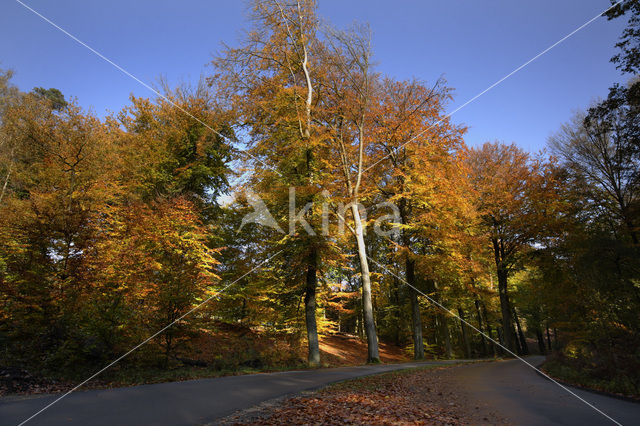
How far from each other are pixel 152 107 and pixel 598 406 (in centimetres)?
2729

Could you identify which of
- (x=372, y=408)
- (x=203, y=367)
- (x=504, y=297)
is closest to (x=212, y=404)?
(x=372, y=408)

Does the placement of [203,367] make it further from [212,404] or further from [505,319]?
[505,319]

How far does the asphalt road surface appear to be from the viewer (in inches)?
179

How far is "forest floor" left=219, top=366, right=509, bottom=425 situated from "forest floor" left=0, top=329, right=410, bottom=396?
4295mm

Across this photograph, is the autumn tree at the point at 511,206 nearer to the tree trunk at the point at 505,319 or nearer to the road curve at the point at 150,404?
the tree trunk at the point at 505,319

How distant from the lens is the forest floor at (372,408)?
185 inches

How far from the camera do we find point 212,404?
5.41 metres

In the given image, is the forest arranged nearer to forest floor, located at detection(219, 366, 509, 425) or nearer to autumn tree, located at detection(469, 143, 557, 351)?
autumn tree, located at detection(469, 143, 557, 351)

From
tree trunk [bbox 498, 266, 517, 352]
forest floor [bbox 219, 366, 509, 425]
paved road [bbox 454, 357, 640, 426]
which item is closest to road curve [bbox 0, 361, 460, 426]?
forest floor [bbox 219, 366, 509, 425]

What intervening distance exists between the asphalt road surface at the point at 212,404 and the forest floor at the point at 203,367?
1487 millimetres

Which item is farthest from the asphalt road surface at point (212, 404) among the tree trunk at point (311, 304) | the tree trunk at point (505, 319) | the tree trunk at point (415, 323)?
the tree trunk at point (505, 319)

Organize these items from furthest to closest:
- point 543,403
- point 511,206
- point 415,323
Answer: point 511,206, point 415,323, point 543,403

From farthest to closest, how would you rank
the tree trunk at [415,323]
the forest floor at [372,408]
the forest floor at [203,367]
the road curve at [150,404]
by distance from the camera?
the tree trunk at [415,323] < the forest floor at [203,367] < the forest floor at [372,408] < the road curve at [150,404]

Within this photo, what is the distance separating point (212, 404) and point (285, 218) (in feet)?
30.6
